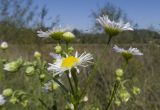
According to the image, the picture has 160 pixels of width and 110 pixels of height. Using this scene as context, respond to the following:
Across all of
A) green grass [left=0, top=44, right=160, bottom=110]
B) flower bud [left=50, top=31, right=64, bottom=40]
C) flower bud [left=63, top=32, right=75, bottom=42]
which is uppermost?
flower bud [left=63, top=32, right=75, bottom=42]

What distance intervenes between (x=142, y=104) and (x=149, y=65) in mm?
2465

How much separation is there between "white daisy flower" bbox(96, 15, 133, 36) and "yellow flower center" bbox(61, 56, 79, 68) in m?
0.17

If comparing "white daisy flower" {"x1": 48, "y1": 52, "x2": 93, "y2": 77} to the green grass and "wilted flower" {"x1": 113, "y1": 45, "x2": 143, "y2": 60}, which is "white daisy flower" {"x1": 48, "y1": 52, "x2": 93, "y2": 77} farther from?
the green grass

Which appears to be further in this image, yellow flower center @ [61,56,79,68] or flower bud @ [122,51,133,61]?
flower bud @ [122,51,133,61]

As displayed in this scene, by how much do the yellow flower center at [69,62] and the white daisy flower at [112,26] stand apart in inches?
6.8

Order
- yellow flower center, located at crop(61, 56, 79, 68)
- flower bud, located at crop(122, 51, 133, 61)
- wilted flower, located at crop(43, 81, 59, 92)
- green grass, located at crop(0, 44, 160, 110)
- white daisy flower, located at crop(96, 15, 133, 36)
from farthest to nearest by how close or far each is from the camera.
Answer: green grass, located at crop(0, 44, 160, 110) → wilted flower, located at crop(43, 81, 59, 92) → flower bud, located at crop(122, 51, 133, 61) → white daisy flower, located at crop(96, 15, 133, 36) → yellow flower center, located at crop(61, 56, 79, 68)

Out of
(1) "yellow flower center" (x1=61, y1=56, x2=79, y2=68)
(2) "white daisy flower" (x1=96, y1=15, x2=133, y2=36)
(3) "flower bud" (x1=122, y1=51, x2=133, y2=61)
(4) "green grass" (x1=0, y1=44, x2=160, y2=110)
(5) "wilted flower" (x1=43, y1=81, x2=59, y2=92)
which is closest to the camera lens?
(1) "yellow flower center" (x1=61, y1=56, x2=79, y2=68)

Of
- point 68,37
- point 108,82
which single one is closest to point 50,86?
point 68,37

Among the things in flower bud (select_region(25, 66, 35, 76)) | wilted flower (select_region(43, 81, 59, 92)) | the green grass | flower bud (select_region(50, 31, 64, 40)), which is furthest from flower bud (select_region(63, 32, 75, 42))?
the green grass

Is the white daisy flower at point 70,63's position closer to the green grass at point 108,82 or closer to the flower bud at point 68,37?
the flower bud at point 68,37

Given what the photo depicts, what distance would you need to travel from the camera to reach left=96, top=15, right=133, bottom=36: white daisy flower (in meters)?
1.65

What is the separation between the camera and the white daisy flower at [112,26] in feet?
5.42

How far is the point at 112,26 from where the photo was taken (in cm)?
167

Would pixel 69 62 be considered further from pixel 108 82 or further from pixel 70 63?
pixel 108 82
